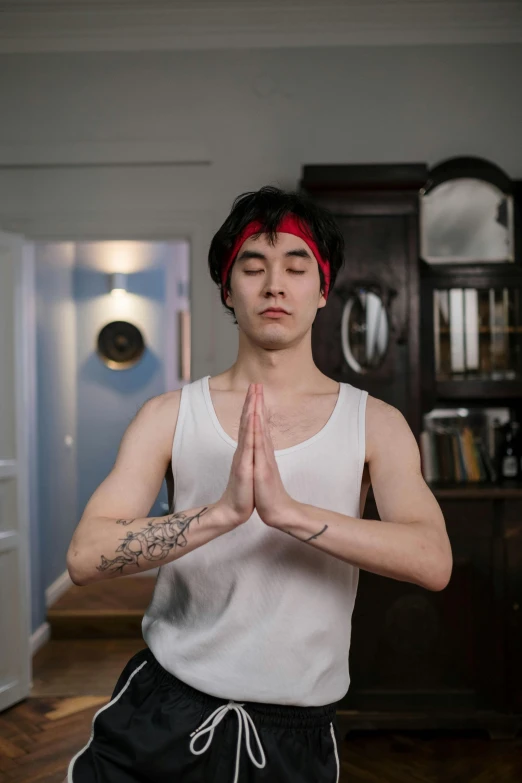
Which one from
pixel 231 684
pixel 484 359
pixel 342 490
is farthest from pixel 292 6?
pixel 231 684

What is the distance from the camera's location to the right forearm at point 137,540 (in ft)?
3.80

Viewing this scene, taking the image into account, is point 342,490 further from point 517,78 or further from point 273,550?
point 517,78

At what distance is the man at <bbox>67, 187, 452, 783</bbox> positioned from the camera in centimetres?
117

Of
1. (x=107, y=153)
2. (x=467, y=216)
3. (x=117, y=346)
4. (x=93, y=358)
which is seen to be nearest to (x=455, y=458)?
(x=467, y=216)

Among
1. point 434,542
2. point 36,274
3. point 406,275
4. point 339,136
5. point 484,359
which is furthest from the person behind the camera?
point 36,274

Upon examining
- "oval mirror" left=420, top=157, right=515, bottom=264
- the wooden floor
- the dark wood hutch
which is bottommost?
the wooden floor

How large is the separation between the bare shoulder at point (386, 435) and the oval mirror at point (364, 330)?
6.60ft

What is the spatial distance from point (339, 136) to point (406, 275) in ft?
3.08

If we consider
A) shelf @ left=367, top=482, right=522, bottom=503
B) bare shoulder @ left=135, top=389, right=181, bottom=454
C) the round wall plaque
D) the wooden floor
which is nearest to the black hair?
bare shoulder @ left=135, top=389, right=181, bottom=454

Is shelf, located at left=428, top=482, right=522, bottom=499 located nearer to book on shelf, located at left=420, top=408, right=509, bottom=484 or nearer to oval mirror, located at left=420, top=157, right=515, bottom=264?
book on shelf, located at left=420, top=408, right=509, bottom=484

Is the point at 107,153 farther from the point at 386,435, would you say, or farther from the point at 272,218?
the point at 386,435

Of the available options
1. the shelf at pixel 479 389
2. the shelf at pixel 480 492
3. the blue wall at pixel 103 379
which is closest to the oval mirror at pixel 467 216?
the shelf at pixel 479 389

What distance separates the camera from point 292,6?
371 cm

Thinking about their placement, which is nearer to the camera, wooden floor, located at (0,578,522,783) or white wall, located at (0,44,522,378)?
wooden floor, located at (0,578,522,783)
